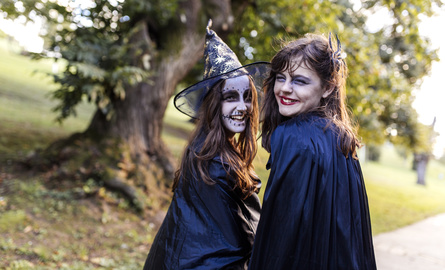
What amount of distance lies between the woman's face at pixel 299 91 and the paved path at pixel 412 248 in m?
4.76

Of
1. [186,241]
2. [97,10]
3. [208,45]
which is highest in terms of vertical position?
[97,10]

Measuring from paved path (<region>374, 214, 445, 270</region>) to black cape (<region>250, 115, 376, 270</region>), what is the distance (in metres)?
4.75

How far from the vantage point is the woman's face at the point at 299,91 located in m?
1.85

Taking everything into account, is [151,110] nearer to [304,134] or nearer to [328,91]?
[328,91]

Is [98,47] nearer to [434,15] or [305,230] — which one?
[305,230]

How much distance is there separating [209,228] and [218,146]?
17.1 inches

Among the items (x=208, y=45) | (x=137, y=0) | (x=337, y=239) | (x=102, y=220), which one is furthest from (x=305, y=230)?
(x=137, y=0)

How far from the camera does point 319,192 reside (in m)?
1.57

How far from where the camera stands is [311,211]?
5.06 ft

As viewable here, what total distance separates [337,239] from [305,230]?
145mm

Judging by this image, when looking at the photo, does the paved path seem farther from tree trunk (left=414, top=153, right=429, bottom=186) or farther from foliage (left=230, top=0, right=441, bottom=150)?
tree trunk (left=414, top=153, right=429, bottom=186)

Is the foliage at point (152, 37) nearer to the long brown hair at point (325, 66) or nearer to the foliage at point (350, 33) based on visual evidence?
the foliage at point (350, 33)

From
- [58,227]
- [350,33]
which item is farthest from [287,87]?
[350,33]

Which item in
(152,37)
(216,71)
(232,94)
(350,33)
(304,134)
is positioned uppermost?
(350,33)
